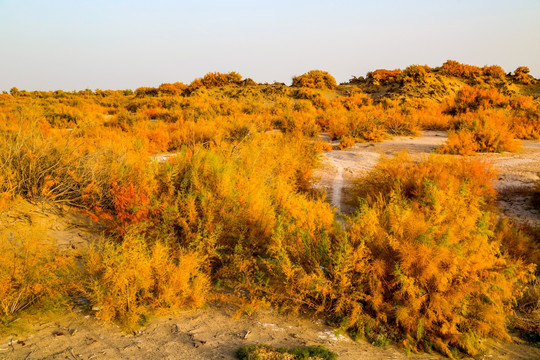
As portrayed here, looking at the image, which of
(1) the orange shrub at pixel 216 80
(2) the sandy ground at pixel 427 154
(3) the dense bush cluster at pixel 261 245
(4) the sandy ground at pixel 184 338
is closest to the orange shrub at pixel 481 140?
(2) the sandy ground at pixel 427 154

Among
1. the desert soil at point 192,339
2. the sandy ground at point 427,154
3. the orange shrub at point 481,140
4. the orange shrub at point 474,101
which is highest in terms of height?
the orange shrub at point 474,101

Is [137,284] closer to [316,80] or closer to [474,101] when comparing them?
[474,101]

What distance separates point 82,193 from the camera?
18.5 feet

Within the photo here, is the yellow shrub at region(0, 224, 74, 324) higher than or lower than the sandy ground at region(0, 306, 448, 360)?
higher

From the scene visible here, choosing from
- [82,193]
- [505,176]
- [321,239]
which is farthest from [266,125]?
[321,239]

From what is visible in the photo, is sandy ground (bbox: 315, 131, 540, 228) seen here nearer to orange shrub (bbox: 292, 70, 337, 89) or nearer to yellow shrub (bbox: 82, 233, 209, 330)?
yellow shrub (bbox: 82, 233, 209, 330)

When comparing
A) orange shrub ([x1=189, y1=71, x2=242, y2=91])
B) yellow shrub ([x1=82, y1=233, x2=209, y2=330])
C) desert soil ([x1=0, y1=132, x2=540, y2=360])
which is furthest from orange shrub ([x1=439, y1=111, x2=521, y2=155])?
orange shrub ([x1=189, y1=71, x2=242, y2=91])

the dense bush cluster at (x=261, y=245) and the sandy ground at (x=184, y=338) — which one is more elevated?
the dense bush cluster at (x=261, y=245)

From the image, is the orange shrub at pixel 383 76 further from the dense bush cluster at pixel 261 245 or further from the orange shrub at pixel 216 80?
the dense bush cluster at pixel 261 245

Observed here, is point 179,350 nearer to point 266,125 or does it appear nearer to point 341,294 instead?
point 341,294

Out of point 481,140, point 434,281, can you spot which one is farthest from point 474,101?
point 434,281

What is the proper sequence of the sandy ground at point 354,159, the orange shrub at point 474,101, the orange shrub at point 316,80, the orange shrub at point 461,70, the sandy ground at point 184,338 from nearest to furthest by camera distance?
the sandy ground at point 184,338 < the sandy ground at point 354,159 < the orange shrub at point 474,101 < the orange shrub at point 461,70 < the orange shrub at point 316,80

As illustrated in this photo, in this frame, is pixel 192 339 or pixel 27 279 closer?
pixel 192 339

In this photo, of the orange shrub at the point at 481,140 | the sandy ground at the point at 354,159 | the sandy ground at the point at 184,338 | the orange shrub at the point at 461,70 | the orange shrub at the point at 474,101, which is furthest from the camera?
the orange shrub at the point at 461,70
